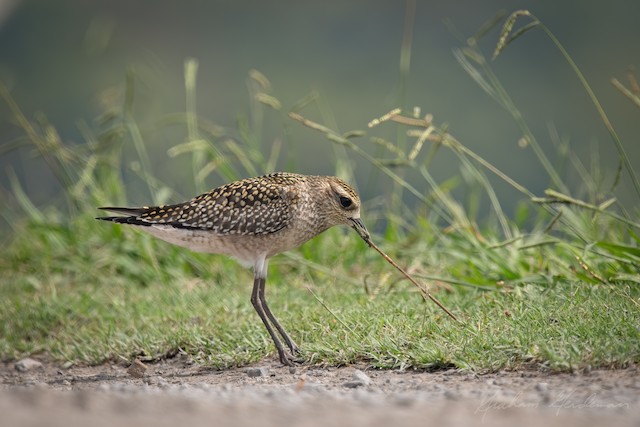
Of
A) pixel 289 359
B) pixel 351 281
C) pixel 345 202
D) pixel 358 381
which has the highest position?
pixel 345 202

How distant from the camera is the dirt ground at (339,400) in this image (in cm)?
367

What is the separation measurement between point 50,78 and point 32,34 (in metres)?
1.56

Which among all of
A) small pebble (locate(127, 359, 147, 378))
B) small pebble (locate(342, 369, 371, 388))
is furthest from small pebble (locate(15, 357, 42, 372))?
small pebble (locate(342, 369, 371, 388))

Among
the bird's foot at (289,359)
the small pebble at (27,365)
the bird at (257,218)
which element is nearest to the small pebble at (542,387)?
the bird's foot at (289,359)

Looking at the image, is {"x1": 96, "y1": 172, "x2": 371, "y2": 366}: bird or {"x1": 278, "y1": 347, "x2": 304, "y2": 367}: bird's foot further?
{"x1": 96, "y1": 172, "x2": 371, "y2": 366}: bird

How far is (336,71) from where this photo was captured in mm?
14875

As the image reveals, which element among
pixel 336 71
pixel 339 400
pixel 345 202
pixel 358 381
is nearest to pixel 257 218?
pixel 345 202

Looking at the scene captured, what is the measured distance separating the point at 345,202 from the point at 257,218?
638mm

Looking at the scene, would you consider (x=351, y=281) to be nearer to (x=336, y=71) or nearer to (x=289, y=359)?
(x=289, y=359)

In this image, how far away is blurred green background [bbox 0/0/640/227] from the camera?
13.1 metres

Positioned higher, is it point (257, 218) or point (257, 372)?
point (257, 218)

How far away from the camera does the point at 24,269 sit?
8633 millimetres

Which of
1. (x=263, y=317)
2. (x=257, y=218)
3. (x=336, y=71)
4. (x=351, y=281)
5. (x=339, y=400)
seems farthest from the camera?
(x=336, y=71)

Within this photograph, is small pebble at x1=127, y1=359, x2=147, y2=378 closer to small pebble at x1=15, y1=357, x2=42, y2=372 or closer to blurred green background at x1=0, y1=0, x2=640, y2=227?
small pebble at x1=15, y1=357, x2=42, y2=372
